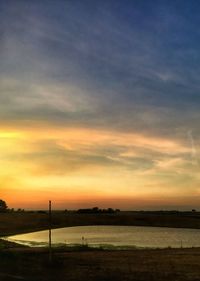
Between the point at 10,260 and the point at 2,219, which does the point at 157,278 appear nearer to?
the point at 10,260

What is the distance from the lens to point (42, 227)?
172875 mm

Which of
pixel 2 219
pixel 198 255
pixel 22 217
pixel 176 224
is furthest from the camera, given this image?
pixel 176 224

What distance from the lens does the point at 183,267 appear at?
48.6 m

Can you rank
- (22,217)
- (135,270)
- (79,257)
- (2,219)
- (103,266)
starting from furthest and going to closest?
(22,217)
(2,219)
(79,257)
(103,266)
(135,270)

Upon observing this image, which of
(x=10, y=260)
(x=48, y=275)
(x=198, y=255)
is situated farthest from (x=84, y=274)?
(x=198, y=255)

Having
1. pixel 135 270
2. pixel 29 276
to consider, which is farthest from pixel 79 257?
pixel 29 276

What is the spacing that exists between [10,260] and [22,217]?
132 meters

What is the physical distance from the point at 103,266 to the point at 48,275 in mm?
7876

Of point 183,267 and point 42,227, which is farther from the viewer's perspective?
point 42,227

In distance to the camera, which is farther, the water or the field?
the water

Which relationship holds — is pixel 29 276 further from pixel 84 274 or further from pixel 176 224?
pixel 176 224

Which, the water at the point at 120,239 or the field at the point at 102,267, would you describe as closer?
the field at the point at 102,267

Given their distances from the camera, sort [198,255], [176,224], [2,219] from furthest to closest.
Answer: [176,224]
[2,219]
[198,255]

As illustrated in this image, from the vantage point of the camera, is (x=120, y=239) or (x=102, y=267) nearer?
(x=102, y=267)
